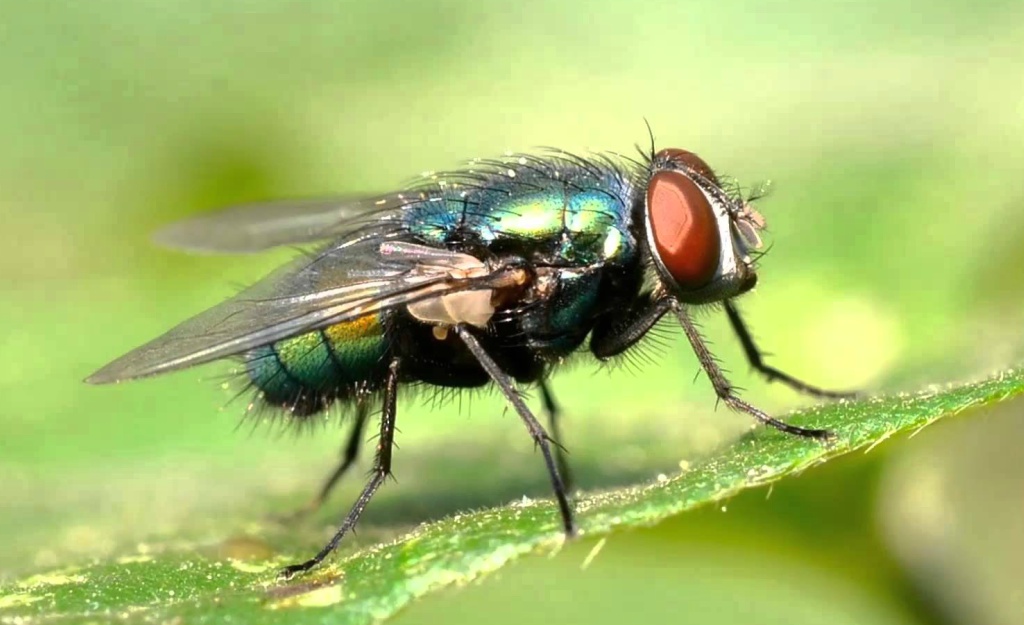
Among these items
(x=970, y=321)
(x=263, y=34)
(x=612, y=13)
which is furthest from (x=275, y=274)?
(x=612, y=13)

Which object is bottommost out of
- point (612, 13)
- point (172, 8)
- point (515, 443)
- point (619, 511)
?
point (515, 443)

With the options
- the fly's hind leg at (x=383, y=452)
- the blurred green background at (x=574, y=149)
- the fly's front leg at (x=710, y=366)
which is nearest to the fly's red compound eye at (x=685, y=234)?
the fly's front leg at (x=710, y=366)

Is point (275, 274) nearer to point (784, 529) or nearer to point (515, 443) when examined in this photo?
point (515, 443)

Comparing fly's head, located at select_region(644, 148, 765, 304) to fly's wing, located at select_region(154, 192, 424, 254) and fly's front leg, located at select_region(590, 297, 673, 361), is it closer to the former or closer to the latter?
fly's front leg, located at select_region(590, 297, 673, 361)

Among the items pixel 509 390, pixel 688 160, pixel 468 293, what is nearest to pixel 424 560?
pixel 509 390

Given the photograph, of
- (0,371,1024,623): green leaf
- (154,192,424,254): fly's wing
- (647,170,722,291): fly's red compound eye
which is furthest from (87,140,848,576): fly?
(154,192,424,254): fly's wing

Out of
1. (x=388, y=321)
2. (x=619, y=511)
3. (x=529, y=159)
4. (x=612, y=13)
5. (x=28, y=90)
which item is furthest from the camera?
(x=612, y=13)

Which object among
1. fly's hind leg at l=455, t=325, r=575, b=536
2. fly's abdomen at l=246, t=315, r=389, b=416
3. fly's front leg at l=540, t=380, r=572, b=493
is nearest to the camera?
fly's hind leg at l=455, t=325, r=575, b=536
